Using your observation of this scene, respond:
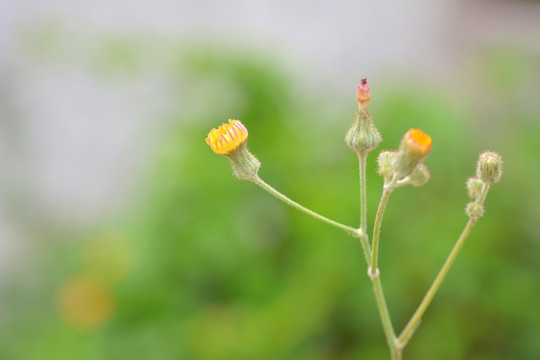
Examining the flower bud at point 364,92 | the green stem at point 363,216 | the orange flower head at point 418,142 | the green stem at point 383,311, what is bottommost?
the green stem at point 383,311

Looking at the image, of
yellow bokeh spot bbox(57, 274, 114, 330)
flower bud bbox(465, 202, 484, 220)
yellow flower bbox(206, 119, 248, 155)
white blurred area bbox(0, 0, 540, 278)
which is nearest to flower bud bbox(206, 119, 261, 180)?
yellow flower bbox(206, 119, 248, 155)

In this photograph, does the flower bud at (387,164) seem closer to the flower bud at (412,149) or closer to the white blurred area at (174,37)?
the flower bud at (412,149)

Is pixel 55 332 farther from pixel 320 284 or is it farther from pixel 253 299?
pixel 320 284

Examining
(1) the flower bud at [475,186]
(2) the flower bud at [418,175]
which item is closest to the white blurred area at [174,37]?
(1) the flower bud at [475,186]

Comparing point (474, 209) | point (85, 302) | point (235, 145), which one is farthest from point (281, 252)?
point (474, 209)

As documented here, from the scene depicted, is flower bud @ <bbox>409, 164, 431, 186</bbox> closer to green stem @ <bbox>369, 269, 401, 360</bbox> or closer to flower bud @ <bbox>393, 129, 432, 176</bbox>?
flower bud @ <bbox>393, 129, 432, 176</bbox>

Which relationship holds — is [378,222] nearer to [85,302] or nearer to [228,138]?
[228,138]
